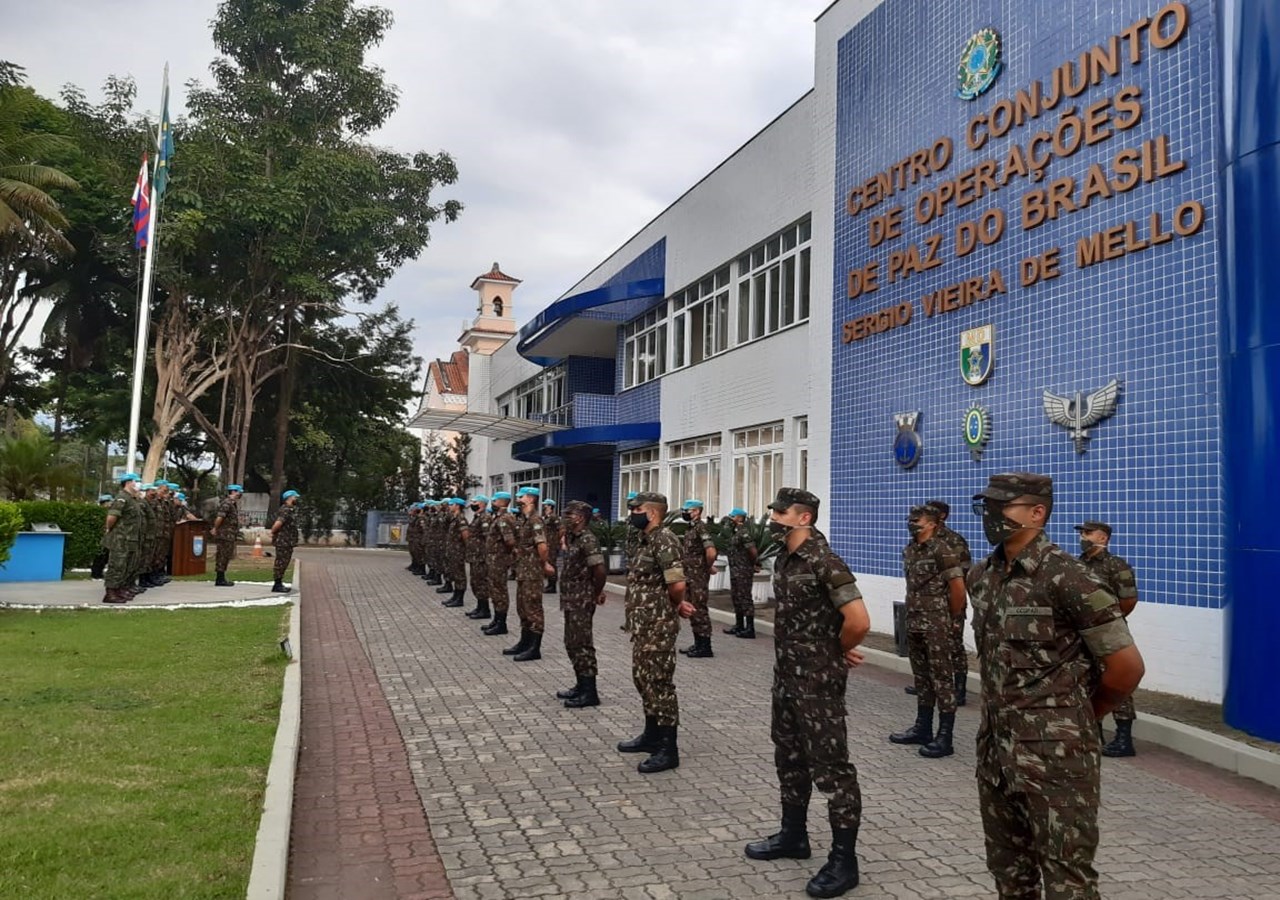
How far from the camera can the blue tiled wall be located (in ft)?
30.9

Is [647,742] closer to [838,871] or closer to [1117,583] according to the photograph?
[838,871]

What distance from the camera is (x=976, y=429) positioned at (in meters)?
12.3

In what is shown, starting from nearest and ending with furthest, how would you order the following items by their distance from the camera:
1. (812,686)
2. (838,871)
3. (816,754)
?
1. (838,871)
2. (816,754)
3. (812,686)

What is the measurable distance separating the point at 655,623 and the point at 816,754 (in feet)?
7.72

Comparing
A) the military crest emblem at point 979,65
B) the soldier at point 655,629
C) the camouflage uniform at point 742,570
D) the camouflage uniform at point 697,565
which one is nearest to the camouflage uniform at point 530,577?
the camouflage uniform at point 697,565

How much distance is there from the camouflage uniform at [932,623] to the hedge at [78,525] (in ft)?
59.7

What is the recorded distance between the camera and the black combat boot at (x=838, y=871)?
4422 mm

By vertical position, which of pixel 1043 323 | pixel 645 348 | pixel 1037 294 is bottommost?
pixel 1043 323

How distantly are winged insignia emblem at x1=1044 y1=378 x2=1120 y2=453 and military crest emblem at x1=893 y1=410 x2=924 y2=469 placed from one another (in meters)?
2.53

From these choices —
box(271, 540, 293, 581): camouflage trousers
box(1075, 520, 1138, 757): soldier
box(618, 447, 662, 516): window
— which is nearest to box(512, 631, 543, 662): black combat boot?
box(1075, 520, 1138, 757): soldier

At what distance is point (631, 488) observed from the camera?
27578 mm

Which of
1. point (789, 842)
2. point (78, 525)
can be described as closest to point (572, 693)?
point (789, 842)

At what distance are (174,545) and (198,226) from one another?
11444mm

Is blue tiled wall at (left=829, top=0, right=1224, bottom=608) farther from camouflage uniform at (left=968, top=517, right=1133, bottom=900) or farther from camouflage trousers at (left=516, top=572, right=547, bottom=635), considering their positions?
camouflage uniform at (left=968, top=517, right=1133, bottom=900)
